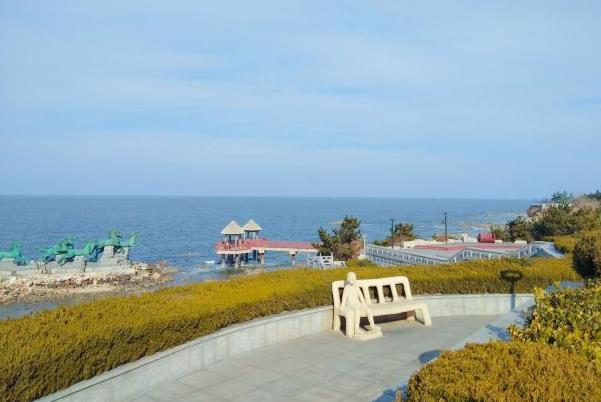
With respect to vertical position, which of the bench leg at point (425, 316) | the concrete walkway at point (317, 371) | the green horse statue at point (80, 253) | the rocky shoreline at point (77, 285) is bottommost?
the rocky shoreline at point (77, 285)

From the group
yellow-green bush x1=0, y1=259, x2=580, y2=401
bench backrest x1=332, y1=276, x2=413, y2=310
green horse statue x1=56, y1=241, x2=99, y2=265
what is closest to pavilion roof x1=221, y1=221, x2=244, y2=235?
green horse statue x1=56, y1=241, x2=99, y2=265

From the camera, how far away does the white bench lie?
10.0 m

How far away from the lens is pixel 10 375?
5121 millimetres

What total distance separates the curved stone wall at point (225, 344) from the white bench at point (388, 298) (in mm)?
461

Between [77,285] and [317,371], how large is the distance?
43.6m

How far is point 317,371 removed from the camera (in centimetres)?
774

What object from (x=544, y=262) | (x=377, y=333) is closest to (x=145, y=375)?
(x=377, y=333)

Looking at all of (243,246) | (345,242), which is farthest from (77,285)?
(345,242)

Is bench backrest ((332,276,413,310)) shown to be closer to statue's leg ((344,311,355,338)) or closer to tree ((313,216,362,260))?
statue's leg ((344,311,355,338))

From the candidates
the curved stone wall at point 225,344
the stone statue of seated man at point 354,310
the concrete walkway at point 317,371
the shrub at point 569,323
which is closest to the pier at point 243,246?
the curved stone wall at point 225,344

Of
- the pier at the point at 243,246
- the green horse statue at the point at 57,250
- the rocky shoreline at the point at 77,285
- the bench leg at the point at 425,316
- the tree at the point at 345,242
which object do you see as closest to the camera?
the bench leg at the point at 425,316

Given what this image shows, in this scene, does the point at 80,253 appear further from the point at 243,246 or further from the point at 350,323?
the point at 350,323

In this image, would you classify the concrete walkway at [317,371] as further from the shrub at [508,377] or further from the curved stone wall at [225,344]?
the shrub at [508,377]

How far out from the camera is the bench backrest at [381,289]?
1011cm
